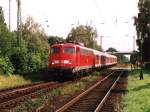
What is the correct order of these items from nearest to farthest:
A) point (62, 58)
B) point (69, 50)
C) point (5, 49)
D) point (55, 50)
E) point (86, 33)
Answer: point (62, 58)
point (69, 50)
point (55, 50)
point (5, 49)
point (86, 33)

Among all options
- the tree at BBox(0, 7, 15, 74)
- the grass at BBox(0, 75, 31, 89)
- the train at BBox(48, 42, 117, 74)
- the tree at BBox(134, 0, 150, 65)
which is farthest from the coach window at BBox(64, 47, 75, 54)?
the tree at BBox(134, 0, 150, 65)

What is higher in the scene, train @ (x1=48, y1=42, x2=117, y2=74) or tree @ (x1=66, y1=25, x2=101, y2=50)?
tree @ (x1=66, y1=25, x2=101, y2=50)

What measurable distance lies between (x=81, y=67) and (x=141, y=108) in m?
21.0

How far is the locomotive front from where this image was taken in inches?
1316

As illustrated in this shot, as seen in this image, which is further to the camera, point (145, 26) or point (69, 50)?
point (145, 26)

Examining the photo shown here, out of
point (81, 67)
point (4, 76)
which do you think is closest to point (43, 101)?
point (4, 76)

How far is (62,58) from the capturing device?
112ft

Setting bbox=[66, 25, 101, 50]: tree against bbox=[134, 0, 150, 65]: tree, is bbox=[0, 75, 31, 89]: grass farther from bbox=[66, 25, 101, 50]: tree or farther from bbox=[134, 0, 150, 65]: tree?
bbox=[66, 25, 101, 50]: tree

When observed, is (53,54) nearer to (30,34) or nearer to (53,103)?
(53,103)

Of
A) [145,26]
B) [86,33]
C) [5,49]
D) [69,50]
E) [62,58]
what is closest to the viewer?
[62,58]

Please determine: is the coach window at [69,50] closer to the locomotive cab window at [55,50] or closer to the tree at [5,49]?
the locomotive cab window at [55,50]

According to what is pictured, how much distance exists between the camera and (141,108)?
53.6 feet

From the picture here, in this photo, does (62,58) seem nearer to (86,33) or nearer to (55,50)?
(55,50)

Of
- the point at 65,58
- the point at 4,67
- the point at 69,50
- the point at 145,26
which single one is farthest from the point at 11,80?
the point at 145,26
